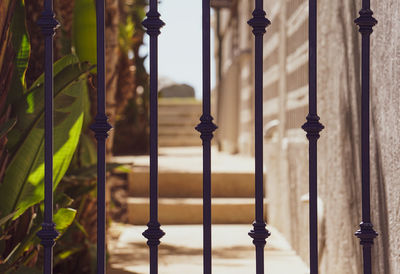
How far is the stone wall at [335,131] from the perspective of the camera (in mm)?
2527

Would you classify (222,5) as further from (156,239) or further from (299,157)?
(156,239)

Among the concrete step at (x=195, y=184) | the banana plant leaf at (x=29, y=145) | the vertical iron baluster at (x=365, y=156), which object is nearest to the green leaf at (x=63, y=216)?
the banana plant leaf at (x=29, y=145)

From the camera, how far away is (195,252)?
197 inches

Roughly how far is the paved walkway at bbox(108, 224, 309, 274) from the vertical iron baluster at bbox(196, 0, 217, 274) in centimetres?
212

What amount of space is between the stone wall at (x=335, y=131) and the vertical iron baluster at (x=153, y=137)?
2.91ft

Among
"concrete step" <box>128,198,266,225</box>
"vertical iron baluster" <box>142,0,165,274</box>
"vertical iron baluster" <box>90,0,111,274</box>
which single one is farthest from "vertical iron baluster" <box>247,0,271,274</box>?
"concrete step" <box>128,198,266,225</box>

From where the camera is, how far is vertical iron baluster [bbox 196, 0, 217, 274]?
86.6 inches

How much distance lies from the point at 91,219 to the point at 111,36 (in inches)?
59.0

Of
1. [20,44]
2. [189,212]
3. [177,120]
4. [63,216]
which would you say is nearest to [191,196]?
→ [189,212]

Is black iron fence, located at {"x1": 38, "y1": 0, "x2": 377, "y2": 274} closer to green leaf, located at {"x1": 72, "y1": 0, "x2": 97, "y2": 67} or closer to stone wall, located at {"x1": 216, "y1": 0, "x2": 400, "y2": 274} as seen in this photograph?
stone wall, located at {"x1": 216, "y1": 0, "x2": 400, "y2": 274}

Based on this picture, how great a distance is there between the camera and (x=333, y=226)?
367cm

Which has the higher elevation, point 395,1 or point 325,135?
point 395,1

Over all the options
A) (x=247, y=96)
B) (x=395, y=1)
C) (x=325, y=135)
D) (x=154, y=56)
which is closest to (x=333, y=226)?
(x=325, y=135)

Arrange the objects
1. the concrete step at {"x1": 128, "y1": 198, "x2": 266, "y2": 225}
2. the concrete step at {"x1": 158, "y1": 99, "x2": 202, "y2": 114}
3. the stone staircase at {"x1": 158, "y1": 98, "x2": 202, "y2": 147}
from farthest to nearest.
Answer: the concrete step at {"x1": 158, "y1": 99, "x2": 202, "y2": 114} → the stone staircase at {"x1": 158, "y1": 98, "x2": 202, "y2": 147} → the concrete step at {"x1": 128, "y1": 198, "x2": 266, "y2": 225}
